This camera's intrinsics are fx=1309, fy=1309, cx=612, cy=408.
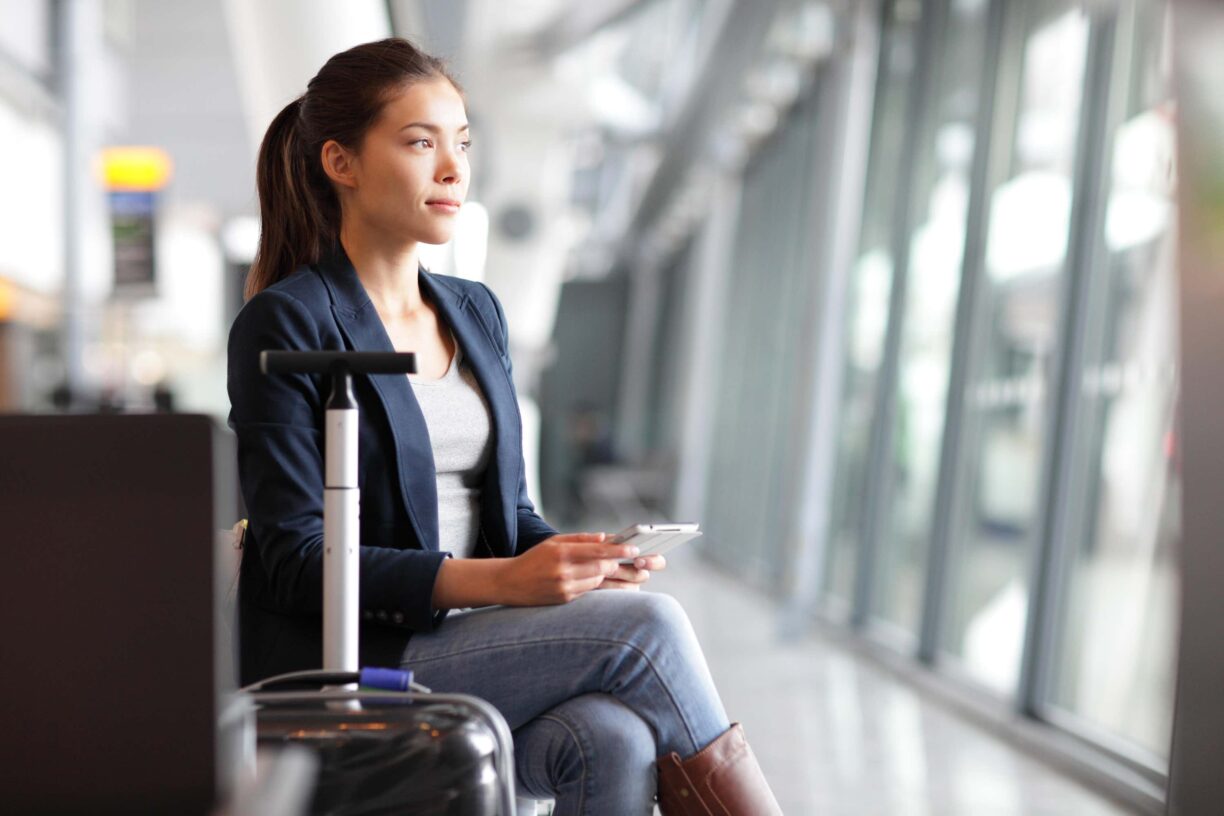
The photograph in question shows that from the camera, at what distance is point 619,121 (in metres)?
11.2

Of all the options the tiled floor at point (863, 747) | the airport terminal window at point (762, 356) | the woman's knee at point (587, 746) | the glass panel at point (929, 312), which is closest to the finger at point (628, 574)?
the woman's knee at point (587, 746)

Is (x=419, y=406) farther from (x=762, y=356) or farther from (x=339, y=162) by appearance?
(x=762, y=356)

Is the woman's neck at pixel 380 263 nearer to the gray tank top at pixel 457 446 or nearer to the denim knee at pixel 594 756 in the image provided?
the gray tank top at pixel 457 446

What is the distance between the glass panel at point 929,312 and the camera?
5.92 m

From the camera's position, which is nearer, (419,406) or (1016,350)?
(419,406)

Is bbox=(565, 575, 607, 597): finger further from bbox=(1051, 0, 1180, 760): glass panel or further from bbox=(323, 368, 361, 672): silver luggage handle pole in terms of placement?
bbox=(1051, 0, 1180, 760): glass panel

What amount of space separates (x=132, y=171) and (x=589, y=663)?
910cm

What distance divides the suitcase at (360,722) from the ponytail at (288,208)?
436 millimetres

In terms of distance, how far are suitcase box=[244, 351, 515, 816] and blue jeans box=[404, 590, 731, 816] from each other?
0.53 feet

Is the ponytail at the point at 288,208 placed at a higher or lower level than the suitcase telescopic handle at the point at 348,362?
higher

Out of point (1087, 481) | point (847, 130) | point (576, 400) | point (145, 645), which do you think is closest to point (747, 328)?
point (847, 130)

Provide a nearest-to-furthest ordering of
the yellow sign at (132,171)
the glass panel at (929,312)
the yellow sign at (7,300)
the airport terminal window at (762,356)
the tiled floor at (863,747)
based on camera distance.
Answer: the tiled floor at (863,747)
the glass panel at (929,312)
the yellow sign at (132,171)
the airport terminal window at (762,356)
the yellow sign at (7,300)

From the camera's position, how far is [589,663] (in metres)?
1.57

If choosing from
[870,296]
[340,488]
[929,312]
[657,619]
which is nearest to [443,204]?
[340,488]
